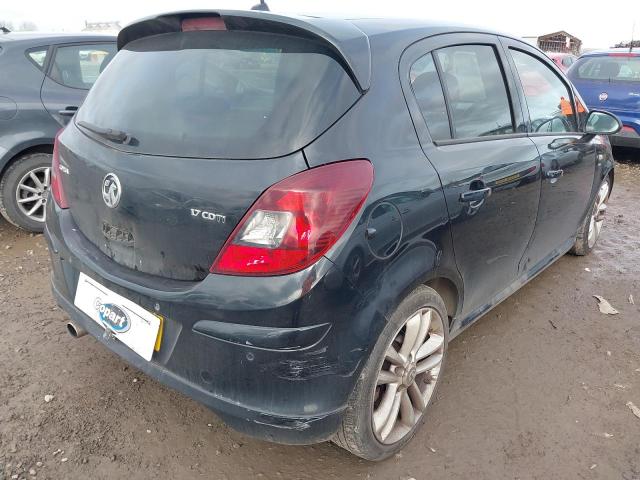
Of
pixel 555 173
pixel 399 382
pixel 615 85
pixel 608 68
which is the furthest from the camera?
pixel 608 68

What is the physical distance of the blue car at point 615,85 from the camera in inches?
273

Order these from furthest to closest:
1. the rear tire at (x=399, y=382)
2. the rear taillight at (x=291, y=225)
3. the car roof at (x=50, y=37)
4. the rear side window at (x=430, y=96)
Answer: the car roof at (x=50, y=37)
the rear side window at (x=430, y=96)
the rear tire at (x=399, y=382)
the rear taillight at (x=291, y=225)

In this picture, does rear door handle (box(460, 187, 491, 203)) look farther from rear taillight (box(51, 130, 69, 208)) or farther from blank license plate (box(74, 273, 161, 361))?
rear taillight (box(51, 130, 69, 208))

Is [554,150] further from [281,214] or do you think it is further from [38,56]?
[38,56]

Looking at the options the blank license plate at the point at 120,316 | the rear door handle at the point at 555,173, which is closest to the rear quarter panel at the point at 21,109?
the blank license plate at the point at 120,316

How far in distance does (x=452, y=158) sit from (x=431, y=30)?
57 centimetres

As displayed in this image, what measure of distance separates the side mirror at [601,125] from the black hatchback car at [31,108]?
370 cm

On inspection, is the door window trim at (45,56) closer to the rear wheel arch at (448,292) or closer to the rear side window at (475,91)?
the rear side window at (475,91)

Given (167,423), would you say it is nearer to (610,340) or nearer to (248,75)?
(248,75)

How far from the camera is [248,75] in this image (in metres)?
1.77

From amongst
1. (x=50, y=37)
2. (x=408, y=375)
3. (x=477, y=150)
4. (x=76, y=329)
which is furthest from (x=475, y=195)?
(x=50, y=37)

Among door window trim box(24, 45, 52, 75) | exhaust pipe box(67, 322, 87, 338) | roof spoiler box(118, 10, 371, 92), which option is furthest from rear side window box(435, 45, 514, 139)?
door window trim box(24, 45, 52, 75)

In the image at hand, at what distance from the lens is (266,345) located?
159 centimetres

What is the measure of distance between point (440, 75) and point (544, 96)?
1.23 metres
